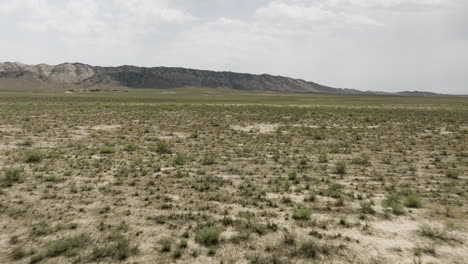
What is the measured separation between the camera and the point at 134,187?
39.0 ft

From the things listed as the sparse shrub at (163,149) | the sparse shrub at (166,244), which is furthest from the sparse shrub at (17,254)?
the sparse shrub at (163,149)

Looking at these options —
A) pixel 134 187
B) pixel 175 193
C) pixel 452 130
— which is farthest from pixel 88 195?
pixel 452 130

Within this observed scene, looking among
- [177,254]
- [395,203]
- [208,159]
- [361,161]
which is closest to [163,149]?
[208,159]

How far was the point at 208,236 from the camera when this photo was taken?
7.62 metres

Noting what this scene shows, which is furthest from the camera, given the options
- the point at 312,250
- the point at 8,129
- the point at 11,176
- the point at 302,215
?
the point at 8,129

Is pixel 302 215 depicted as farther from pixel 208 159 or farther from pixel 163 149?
pixel 163 149

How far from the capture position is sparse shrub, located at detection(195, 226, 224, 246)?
7.58 m

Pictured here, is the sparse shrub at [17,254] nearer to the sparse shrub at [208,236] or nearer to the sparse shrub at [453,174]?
the sparse shrub at [208,236]

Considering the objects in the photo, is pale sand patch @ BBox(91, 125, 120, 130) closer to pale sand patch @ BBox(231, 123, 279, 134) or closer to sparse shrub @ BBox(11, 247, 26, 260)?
pale sand patch @ BBox(231, 123, 279, 134)

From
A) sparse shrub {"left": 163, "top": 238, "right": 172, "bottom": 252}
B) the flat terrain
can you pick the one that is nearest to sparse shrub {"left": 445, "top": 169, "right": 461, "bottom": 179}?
the flat terrain

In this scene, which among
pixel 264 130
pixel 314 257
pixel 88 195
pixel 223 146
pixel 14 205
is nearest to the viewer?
pixel 314 257

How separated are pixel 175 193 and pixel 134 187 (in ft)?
5.46

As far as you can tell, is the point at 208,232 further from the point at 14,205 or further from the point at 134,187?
the point at 14,205

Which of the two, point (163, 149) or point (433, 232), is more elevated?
point (433, 232)
